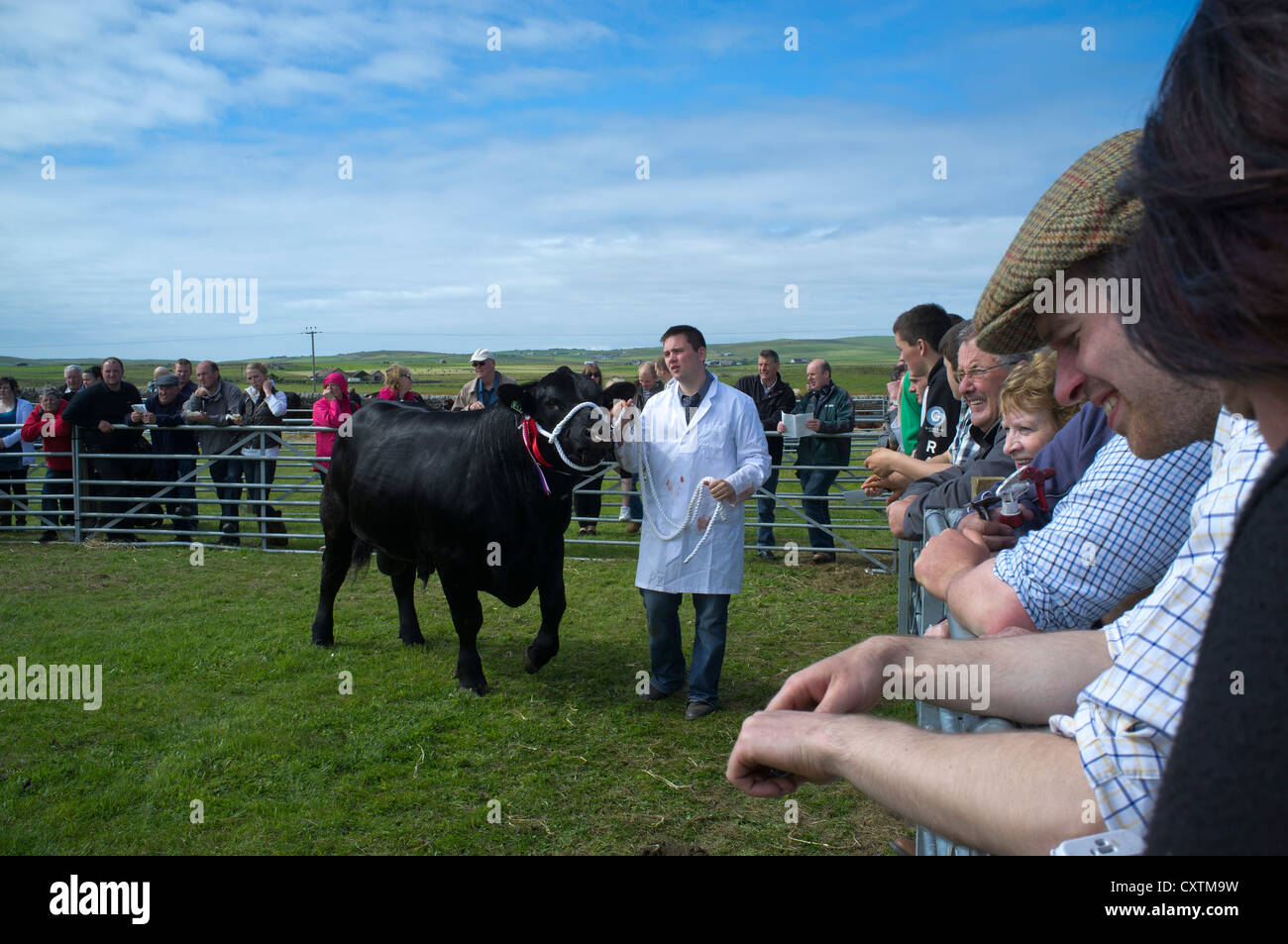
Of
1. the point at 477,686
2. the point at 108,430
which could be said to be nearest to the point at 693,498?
the point at 477,686

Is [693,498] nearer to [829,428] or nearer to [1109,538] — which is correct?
[1109,538]

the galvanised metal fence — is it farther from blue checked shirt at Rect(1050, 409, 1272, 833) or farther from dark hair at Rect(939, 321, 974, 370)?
blue checked shirt at Rect(1050, 409, 1272, 833)

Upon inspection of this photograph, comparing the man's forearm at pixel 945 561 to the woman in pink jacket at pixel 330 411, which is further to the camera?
the woman in pink jacket at pixel 330 411

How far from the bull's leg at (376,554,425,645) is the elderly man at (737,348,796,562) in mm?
4478

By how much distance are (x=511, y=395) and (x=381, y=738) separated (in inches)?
85.3

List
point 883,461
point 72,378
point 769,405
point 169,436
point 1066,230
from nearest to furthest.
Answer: point 1066,230
point 883,461
point 769,405
point 169,436
point 72,378

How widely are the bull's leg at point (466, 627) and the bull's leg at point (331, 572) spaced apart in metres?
1.49

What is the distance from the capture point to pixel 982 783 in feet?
3.18

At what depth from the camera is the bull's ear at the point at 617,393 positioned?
5.44 meters

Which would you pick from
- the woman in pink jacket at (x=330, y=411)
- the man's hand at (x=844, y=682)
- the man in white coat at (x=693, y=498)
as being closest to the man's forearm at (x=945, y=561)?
the man's hand at (x=844, y=682)

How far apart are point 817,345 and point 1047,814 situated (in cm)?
11754

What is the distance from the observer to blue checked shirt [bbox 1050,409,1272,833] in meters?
0.87

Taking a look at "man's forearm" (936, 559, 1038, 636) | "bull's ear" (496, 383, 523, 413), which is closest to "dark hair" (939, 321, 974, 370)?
"man's forearm" (936, 559, 1038, 636)

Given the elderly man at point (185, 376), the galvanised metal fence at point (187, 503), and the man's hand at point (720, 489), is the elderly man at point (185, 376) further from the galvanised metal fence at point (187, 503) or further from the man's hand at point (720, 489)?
the man's hand at point (720, 489)
